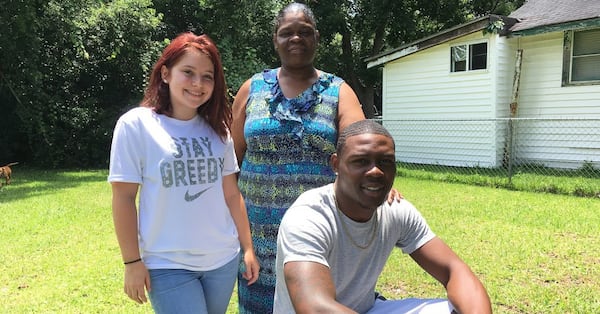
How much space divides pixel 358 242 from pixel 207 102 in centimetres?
89

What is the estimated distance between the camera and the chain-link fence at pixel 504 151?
30.0 ft

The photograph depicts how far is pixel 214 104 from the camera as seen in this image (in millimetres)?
2137

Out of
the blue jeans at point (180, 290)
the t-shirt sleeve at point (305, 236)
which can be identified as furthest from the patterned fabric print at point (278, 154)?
the t-shirt sleeve at point (305, 236)

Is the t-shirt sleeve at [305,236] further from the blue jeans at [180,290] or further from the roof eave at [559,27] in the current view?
the roof eave at [559,27]

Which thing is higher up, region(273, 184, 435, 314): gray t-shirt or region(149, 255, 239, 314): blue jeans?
region(273, 184, 435, 314): gray t-shirt

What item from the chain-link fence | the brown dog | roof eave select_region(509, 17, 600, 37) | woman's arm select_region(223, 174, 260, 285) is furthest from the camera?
→ the brown dog

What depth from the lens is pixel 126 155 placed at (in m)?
1.79

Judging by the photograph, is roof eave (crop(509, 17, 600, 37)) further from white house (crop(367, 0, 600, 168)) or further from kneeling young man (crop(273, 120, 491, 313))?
kneeling young man (crop(273, 120, 491, 313))

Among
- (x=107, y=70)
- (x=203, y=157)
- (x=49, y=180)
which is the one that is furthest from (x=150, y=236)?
(x=107, y=70)

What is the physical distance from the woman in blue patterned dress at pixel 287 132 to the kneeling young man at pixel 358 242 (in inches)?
18.8

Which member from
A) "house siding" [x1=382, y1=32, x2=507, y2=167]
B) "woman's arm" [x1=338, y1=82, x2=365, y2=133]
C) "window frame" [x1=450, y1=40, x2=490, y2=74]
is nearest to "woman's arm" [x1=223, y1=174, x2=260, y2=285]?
"woman's arm" [x1=338, y1=82, x2=365, y2=133]

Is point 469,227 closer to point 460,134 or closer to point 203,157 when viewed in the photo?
point 203,157

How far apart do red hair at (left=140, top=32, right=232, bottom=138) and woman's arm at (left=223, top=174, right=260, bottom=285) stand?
0.23m

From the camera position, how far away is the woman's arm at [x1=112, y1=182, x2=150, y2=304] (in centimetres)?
179
